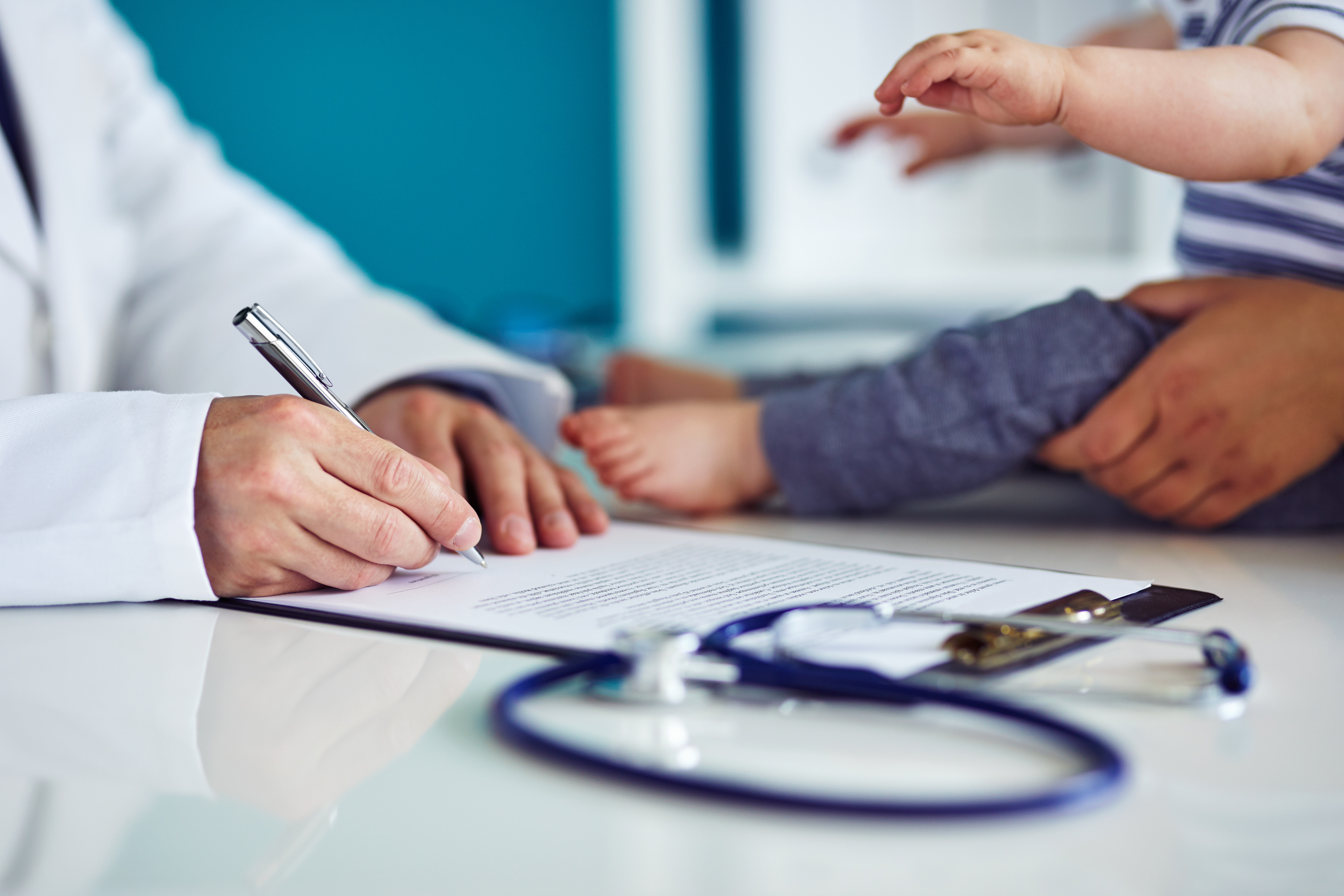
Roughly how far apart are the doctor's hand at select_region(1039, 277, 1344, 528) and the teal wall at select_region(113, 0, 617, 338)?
1.92m

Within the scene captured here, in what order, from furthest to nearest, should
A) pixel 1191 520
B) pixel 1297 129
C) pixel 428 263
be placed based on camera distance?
pixel 428 263
pixel 1191 520
pixel 1297 129

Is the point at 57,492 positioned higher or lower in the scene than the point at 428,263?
higher

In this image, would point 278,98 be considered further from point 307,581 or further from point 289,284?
point 307,581

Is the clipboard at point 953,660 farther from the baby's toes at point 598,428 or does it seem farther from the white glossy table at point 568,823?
the baby's toes at point 598,428

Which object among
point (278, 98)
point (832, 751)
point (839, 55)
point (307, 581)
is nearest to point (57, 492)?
point (307, 581)

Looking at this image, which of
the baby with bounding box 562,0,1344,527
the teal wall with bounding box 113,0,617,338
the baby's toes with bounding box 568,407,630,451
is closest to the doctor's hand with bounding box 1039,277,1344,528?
the baby with bounding box 562,0,1344,527

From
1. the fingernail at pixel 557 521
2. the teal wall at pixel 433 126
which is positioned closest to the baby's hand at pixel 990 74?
the fingernail at pixel 557 521

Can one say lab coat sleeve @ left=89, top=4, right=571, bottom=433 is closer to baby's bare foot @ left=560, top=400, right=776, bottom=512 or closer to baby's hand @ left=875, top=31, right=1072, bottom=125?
baby's bare foot @ left=560, top=400, right=776, bottom=512

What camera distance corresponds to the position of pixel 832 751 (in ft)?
1.11

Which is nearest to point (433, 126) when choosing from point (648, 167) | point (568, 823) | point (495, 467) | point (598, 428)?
point (648, 167)

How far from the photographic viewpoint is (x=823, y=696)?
38 centimetres

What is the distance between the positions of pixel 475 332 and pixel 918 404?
123cm

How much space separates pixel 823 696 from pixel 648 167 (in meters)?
2.90

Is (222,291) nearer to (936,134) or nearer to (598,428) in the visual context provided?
(598,428)
